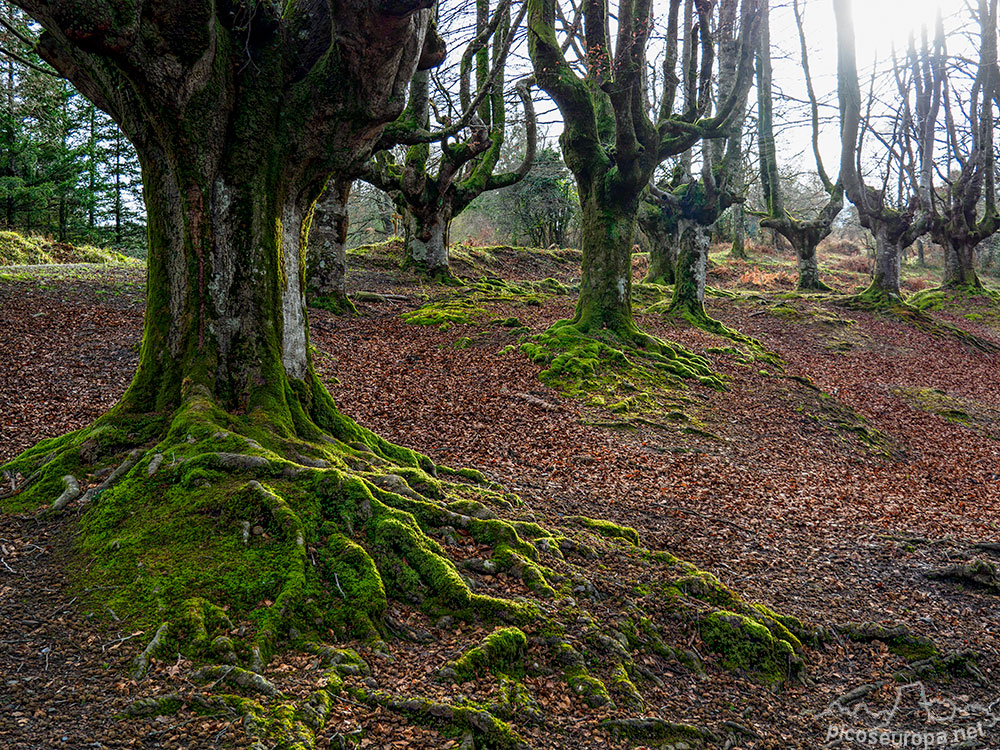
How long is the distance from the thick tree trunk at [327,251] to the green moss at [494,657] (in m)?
10.6

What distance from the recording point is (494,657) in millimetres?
3826

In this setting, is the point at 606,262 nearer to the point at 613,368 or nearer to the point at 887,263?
the point at 613,368

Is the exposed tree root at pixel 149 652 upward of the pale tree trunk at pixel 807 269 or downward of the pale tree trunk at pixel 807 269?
downward

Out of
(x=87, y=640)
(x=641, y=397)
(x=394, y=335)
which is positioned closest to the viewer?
(x=87, y=640)

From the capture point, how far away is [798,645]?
4.79 metres

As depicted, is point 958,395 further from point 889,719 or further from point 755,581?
point 889,719

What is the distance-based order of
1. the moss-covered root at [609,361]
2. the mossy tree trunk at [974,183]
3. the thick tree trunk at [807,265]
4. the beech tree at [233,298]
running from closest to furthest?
1. the beech tree at [233,298]
2. the moss-covered root at [609,361]
3. the mossy tree trunk at [974,183]
4. the thick tree trunk at [807,265]

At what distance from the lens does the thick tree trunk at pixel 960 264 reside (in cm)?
2347

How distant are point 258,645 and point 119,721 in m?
0.72

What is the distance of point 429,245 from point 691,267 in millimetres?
7549

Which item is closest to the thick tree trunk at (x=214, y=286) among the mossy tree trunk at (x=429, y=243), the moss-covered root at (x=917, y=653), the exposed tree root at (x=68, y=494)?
the exposed tree root at (x=68, y=494)

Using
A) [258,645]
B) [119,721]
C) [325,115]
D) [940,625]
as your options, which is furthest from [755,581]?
[325,115]
